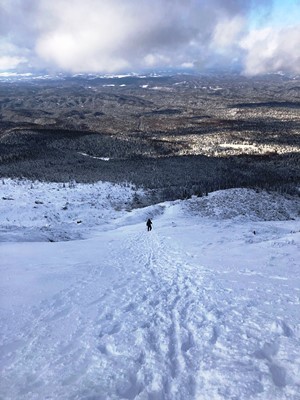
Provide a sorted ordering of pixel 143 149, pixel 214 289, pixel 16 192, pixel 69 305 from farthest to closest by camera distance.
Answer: pixel 143 149, pixel 16 192, pixel 214 289, pixel 69 305

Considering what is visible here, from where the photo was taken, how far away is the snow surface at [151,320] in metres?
7.05

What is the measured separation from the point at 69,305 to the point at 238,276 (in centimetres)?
655

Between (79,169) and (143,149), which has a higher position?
(143,149)

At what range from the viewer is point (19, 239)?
2288 cm

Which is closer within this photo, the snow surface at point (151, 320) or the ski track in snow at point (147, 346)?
the ski track in snow at point (147, 346)

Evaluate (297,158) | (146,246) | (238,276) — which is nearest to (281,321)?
(238,276)

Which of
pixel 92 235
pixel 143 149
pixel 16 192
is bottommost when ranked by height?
pixel 92 235

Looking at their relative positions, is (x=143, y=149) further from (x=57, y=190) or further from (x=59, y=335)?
(x=59, y=335)

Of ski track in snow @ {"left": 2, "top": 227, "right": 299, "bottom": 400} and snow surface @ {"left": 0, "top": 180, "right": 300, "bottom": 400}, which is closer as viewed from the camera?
ski track in snow @ {"left": 2, "top": 227, "right": 299, "bottom": 400}

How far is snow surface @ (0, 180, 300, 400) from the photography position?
277 inches

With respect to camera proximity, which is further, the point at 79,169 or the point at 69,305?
the point at 79,169

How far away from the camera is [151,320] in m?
9.78

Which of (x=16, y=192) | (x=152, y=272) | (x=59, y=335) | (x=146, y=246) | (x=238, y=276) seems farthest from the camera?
(x=16, y=192)

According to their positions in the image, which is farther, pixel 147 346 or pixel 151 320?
pixel 151 320
